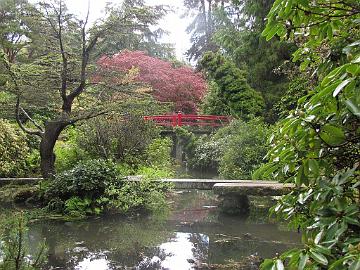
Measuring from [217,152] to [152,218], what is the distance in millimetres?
6542

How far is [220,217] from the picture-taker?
714 cm

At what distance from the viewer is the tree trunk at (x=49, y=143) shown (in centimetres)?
Answer: 788

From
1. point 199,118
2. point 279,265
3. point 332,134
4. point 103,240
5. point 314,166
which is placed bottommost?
point 103,240

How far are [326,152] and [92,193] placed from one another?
6239 millimetres

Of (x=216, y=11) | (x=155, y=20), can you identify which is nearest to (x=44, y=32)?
(x=155, y=20)

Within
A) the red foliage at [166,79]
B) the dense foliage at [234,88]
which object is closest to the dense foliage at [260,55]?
the dense foliage at [234,88]

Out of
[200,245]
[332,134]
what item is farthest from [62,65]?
[332,134]

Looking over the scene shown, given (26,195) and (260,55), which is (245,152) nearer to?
(260,55)

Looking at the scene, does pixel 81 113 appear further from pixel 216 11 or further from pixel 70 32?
pixel 216 11

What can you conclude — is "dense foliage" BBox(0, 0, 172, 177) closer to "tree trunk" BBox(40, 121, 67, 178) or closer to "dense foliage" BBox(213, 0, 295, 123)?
"tree trunk" BBox(40, 121, 67, 178)

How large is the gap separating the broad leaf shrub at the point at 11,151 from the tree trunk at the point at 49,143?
4.45ft

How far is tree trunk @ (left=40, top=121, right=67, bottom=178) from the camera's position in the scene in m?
7.88

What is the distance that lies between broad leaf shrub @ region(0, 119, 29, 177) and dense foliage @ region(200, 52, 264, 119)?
6.45 meters

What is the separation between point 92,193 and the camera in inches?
283
